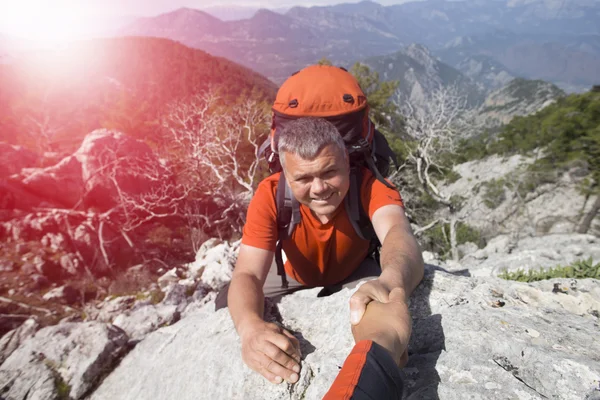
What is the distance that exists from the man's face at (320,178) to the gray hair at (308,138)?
4 cm

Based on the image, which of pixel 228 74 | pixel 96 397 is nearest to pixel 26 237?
pixel 96 397

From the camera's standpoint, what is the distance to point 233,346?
2443 millimetres

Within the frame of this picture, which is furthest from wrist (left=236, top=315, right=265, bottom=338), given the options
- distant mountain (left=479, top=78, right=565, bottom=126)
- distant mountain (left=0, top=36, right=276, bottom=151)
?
distant mountain (left=479, top=78, right=565, bottom=126)

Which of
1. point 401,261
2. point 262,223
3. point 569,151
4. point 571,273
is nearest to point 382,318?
point 401,261

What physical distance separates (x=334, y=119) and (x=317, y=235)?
1.06 metres

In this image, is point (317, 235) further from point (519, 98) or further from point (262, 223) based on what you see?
point (519, 98)

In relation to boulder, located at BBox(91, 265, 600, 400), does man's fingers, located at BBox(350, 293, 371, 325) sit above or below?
above

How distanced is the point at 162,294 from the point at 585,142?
66.7 feet

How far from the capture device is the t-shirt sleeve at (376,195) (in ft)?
8.65

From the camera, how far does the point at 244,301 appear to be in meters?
2.23

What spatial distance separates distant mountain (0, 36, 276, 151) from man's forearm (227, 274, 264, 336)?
2903cm

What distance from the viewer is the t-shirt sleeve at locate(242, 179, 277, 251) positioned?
2.62 metres

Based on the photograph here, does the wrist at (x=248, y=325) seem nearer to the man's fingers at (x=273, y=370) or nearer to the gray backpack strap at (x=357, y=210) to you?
the man's fingers at (x=273, y=370)

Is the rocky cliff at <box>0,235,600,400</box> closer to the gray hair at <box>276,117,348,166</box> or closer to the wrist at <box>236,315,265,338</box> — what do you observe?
the wrist at <box>236,315,265,338</box>
